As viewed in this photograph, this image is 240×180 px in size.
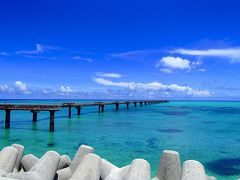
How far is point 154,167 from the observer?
12.8 metres

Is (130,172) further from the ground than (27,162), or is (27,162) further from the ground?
(130,172)

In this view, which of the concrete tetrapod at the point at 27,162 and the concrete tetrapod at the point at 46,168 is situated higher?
the concrete tetrapod at the point at 46,168

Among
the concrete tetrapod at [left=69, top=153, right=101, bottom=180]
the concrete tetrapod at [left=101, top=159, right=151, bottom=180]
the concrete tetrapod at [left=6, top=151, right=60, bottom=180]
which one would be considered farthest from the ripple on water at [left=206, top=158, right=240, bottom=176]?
the concrete tetrapod at [left=6, top=151, right=60, bottom=180]

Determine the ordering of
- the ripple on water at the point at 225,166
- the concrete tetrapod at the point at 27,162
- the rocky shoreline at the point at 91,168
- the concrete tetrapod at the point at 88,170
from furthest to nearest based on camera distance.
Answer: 1. the ripple on water at the point at 225,166
2. the concrete tetrapod at the point at 27,162
3. the concrete tetrapod at the point at 88,170
4. the rocky shoreline at the point at 91,168

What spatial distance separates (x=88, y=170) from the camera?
5680mm

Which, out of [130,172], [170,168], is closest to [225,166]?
[170,168]

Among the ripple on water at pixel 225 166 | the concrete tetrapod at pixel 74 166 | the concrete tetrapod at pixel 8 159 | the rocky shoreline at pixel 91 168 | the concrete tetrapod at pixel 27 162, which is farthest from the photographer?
the ripple on water at pixel 225 166

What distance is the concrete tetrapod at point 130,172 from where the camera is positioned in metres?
5.31

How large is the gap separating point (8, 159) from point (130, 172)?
2.89 meters

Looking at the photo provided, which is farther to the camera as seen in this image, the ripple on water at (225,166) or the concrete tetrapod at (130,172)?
the ripple on water at (225,166)

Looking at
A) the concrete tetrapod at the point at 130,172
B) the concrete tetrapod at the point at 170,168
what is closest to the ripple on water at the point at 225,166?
the concrete tetrapod at the point at 170,168

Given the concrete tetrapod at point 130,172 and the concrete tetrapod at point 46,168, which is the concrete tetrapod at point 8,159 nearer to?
the concrete tetrapod at point 46,168

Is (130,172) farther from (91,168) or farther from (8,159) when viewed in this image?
(8,159)

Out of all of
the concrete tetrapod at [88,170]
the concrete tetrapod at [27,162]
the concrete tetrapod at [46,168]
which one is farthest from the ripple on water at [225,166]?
the concrete tetrapod at [46,168]
